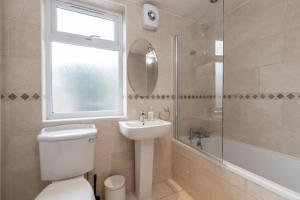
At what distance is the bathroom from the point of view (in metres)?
1.19

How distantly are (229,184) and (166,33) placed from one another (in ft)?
5.82

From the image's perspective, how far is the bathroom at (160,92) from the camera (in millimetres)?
1193

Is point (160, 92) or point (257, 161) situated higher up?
point (160, 92)

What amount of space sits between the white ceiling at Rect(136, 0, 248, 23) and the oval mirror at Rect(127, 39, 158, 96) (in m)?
0.51

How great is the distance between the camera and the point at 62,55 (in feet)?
4.75

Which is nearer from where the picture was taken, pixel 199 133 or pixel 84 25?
pixel 84 25

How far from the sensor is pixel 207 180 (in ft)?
4.43

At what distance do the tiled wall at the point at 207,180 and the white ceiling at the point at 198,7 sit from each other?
1.53 meters

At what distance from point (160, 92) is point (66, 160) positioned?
1227 millimetres

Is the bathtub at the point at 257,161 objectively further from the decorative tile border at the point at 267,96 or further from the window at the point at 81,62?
the window at the point at 81,62

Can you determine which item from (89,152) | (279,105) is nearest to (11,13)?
(89,152)

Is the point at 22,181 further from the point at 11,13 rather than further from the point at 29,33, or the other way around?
the point at 11,13

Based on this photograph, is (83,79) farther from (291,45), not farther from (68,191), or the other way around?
(291,45)

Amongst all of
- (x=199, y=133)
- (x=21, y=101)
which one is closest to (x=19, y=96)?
(x=21, y=101)
